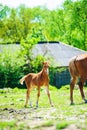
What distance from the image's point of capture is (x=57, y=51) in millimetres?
49125

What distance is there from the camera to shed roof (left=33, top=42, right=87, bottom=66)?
4588 centimetres

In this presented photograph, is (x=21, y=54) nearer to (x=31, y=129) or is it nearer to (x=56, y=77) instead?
(x=56, y=77)

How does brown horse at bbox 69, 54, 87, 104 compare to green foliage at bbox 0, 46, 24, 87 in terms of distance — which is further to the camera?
green foliage at bbox 0, 46, 24, 87

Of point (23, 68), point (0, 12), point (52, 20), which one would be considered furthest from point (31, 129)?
point (0, 12)

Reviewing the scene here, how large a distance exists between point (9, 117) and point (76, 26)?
46.7 meters

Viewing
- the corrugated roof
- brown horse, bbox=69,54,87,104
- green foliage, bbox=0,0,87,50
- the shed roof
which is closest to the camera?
brown horse, bbox=69,54,87,104

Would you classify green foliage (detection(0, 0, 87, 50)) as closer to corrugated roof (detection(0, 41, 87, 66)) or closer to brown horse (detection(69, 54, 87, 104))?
corrugated roof (detection(0, 41, 87, 66))

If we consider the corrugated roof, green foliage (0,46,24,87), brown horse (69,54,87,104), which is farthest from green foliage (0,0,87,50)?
brown horse (69,54,87,104)

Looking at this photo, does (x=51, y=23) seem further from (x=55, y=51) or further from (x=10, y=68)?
(x=10, y=68)

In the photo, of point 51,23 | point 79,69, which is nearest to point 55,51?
point 51,23

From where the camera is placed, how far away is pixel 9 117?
1309cm

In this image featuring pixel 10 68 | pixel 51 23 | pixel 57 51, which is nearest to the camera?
pixel 10 68

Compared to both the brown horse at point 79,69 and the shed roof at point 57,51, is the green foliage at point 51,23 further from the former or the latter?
the brown horse at point 79,69

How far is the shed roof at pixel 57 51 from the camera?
45.9 meters
